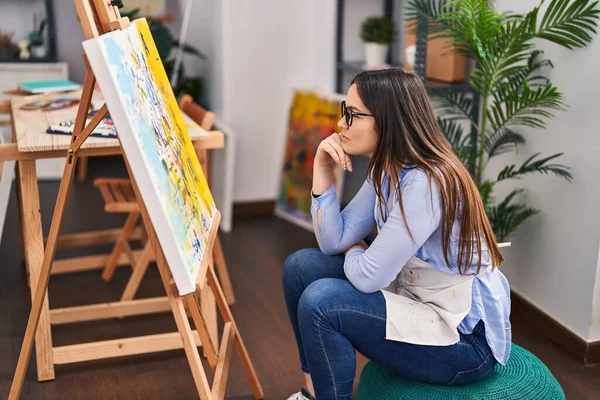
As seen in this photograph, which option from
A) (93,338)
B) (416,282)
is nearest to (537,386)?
(416,282)

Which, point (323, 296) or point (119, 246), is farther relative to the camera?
point (119, 246)

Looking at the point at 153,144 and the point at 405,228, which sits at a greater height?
the point at 153,144

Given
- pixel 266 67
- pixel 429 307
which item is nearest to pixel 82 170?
pixel 266 67

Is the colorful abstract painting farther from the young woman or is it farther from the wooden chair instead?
the young woman

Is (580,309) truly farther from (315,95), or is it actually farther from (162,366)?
(315,95)

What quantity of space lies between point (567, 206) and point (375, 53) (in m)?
1.47

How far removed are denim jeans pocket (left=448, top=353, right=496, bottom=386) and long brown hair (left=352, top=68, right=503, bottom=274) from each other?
0.25 meters

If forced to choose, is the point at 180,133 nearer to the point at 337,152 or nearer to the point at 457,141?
the point at 337,152

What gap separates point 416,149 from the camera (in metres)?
1.89

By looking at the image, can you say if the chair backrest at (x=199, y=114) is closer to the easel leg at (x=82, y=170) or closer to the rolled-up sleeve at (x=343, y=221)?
the rolled-up sleeve at (x=343, y=221)

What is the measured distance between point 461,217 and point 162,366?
1.34m

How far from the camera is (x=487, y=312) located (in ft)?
6.45

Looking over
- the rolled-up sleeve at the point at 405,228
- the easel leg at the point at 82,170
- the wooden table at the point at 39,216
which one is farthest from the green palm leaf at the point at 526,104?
the easel leg at the point at 82,170

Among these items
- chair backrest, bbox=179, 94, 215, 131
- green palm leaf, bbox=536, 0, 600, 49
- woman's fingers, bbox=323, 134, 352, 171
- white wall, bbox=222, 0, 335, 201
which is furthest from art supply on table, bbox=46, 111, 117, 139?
white wall, bbox=222, 0, 335, 201
